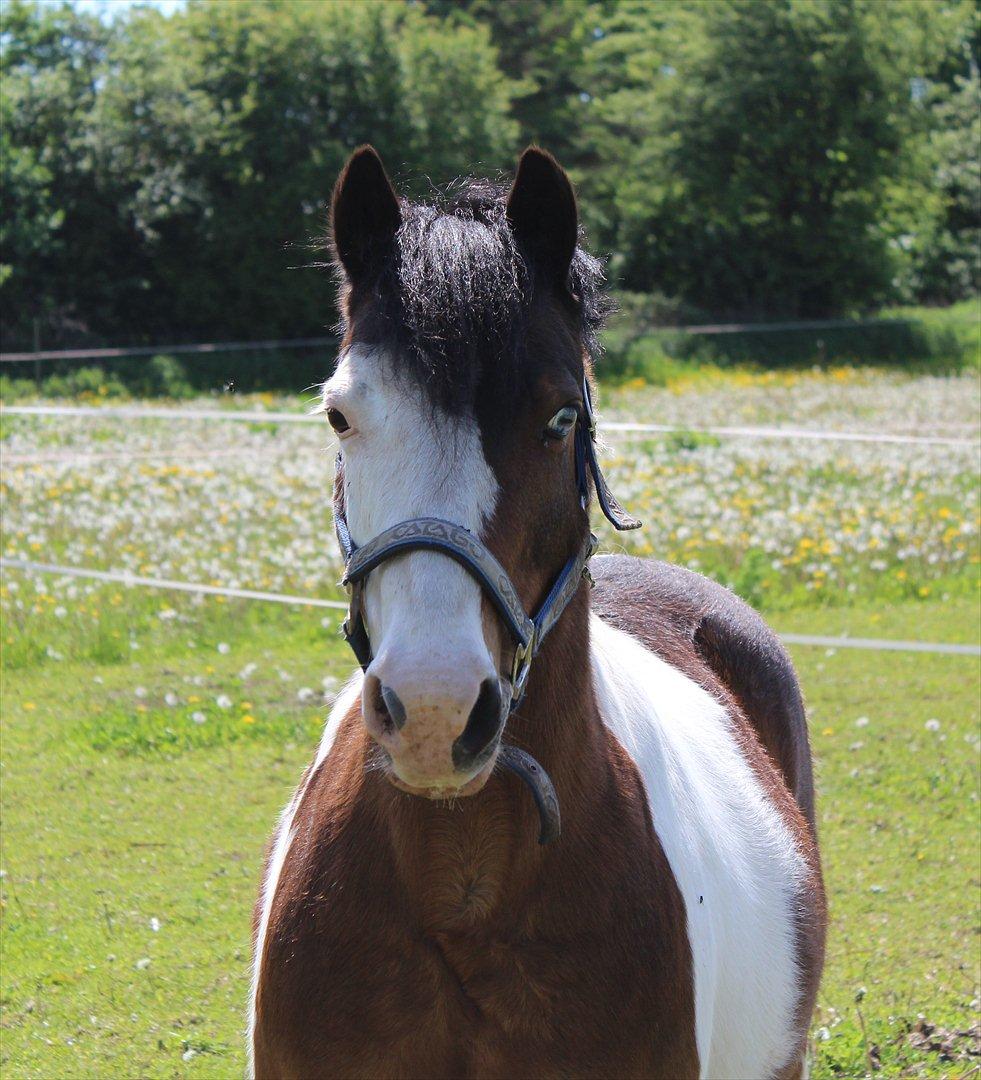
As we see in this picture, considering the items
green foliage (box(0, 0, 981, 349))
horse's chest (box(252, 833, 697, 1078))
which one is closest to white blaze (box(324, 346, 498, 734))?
horse's chest (box(252, 833, 697, 1078))

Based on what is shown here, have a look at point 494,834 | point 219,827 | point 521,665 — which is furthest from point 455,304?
point 219,827

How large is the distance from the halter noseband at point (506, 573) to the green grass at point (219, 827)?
7.31ft

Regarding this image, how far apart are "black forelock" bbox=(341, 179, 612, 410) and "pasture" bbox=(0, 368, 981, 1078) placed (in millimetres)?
473

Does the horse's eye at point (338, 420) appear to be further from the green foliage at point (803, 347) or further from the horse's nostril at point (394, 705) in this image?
the green foliage at point (803, 347)

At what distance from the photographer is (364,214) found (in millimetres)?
2146

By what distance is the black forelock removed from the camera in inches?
74.5

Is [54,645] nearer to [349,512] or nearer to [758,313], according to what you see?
[349,512]

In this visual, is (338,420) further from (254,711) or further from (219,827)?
(254,711)

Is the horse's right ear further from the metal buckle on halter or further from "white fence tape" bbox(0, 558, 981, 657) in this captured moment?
"white fence tape" bbox(0, 558, 981, 657)

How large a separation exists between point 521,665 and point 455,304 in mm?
539

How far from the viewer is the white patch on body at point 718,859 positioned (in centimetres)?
231

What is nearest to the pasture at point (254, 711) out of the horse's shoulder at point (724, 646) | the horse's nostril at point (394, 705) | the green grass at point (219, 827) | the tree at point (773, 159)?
the green grass at point (219, 827)

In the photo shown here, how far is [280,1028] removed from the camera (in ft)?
6.78

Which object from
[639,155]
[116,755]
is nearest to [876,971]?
[116,755]
